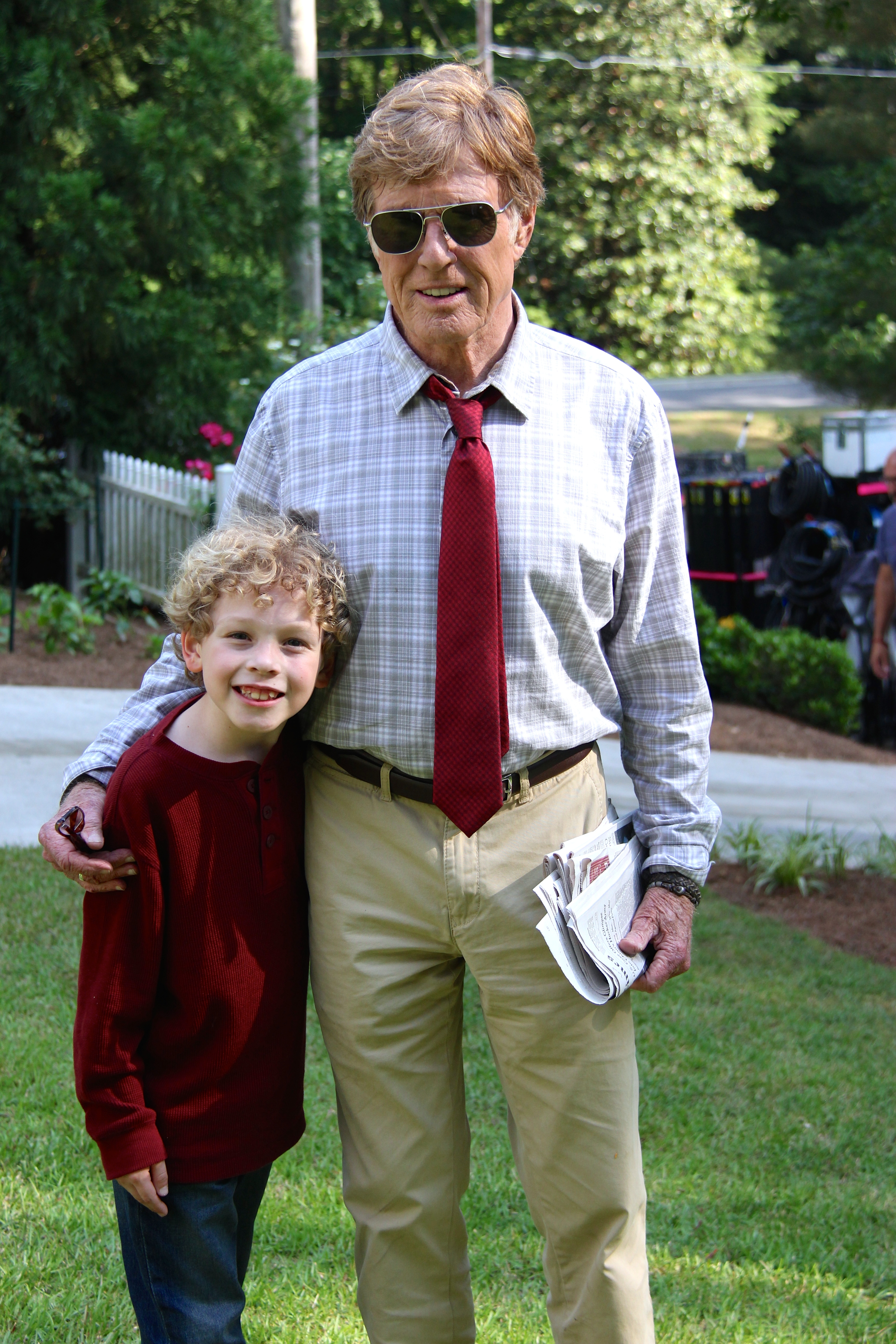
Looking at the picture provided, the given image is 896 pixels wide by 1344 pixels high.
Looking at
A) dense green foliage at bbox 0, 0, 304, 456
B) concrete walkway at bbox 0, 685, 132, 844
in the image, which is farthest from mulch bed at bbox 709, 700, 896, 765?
dense green foliage at bbox 0, 0, 304, 456

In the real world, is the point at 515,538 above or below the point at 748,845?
above

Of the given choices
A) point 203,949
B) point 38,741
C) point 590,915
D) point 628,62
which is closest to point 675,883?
point 590,915

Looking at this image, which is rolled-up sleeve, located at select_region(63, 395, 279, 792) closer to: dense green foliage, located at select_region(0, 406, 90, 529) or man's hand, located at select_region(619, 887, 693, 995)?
man's hand, located at select_region(619, 887, 693, 995)

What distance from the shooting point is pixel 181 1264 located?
2002 millimetres

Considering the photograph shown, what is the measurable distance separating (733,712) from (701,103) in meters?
15.7

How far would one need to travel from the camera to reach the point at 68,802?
205 centimetres

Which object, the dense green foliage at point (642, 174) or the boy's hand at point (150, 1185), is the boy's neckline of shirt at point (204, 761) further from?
the dense green foliage at point (642, 174)

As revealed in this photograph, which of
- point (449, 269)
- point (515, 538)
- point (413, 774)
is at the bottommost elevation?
point (413, 774)

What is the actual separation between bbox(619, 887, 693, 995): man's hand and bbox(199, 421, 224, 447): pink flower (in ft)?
23.4

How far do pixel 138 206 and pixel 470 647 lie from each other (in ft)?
26.6

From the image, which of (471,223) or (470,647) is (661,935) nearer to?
(470,647)

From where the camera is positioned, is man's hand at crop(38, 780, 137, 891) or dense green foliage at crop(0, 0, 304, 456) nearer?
man's hand at crop(38, 780, 137, 891)

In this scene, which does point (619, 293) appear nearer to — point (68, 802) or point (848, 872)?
point (848, 872)

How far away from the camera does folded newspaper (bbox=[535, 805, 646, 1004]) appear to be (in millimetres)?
2012
